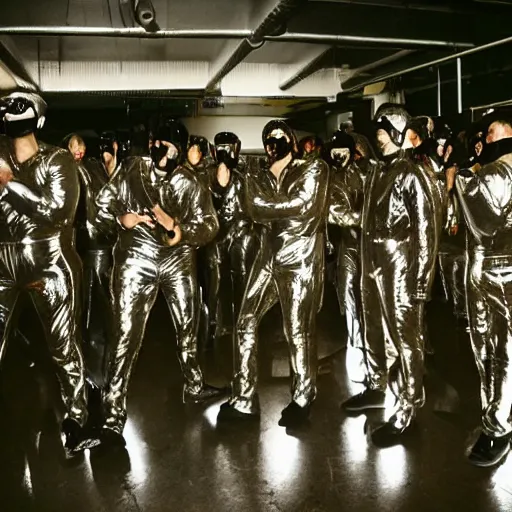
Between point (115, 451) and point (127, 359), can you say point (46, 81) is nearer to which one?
point (127, 359)

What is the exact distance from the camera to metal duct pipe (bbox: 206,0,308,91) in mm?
4023

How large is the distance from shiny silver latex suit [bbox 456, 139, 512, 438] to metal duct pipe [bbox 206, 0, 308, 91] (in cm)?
193

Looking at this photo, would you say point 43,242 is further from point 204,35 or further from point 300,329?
point 204,35

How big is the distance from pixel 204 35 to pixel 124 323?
2549 mm

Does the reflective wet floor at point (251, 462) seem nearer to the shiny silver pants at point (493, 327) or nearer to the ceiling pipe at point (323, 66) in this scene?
the shiny silver pants at point (493, 327)

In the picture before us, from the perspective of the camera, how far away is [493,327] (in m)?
2.79

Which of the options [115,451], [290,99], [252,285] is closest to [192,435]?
[115,451]

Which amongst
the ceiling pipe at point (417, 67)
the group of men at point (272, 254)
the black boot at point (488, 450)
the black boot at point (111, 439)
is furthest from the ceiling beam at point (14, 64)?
the black boot at point (488, 450)

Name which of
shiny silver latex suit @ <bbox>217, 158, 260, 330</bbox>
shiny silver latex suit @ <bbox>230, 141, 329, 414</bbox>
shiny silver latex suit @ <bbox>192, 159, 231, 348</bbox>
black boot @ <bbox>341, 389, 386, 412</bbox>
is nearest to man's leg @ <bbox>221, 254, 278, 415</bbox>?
shiny silver latex suit @ <bbox>230, 141, 329, 414</bbox>

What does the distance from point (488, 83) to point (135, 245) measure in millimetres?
3896

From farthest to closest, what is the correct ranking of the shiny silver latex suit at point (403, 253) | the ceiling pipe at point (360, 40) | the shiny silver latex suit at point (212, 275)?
1. the shiny silver latex suit at point (212, 275)
2. the ceiling pipe at point (360, 40)
3. the shiny silver latex suit at point (403, 253)

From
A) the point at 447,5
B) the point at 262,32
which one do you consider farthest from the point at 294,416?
the point at 447,5

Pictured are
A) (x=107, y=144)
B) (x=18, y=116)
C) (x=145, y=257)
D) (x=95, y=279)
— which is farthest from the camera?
(x=95, y=279)

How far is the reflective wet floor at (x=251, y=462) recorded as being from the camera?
2436 millimetres
